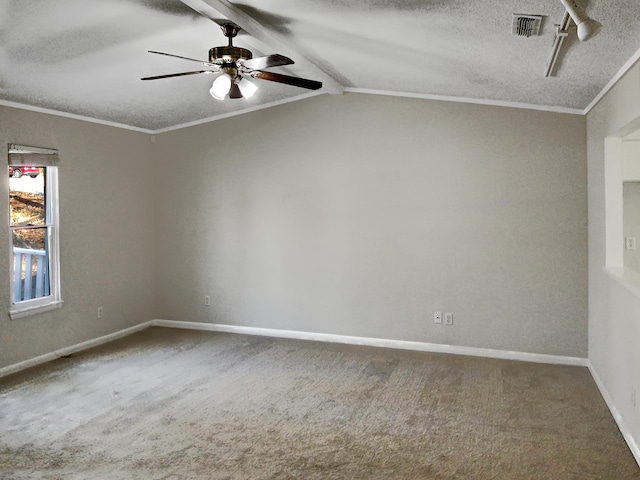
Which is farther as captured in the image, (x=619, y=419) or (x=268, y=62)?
(x=619, y=419)

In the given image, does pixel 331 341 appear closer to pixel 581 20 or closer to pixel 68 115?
pixel 68 115

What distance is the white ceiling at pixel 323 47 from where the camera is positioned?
292 centimetres

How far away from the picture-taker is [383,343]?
549 cm

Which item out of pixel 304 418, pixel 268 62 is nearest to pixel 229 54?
pixel 268 62

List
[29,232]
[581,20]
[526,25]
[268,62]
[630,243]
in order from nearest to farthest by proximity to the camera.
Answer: [581,20]
[526,25]
[268,62]
[630,243]
[29,232]

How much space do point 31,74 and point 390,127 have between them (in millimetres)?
3246

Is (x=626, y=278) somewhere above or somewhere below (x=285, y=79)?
below

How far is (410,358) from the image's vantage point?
16.6 ft

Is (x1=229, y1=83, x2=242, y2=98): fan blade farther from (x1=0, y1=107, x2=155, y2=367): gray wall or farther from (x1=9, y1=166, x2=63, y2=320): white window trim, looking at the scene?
(x1=9, y1=166, x2=63, y2=320): white window trim

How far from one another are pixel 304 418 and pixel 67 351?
2.92m

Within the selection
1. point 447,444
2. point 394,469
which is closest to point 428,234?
point 447,444

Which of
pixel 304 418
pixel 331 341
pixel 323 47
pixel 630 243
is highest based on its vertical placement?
pixel 323 47

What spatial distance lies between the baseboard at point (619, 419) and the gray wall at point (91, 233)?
15.9ft

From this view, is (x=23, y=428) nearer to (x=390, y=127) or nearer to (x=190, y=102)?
(x=190, y=102)
